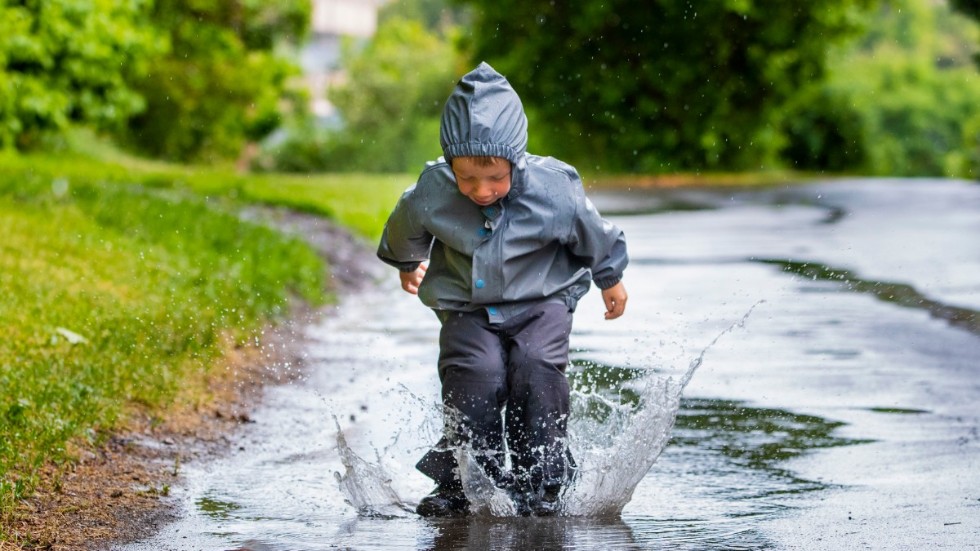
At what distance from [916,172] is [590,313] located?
109ft

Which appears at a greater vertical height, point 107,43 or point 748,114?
point 107,43

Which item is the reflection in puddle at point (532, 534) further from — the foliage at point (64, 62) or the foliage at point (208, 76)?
the foliage at point (208, 76)

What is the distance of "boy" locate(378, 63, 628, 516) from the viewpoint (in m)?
4.84

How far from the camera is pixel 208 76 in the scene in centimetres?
3894

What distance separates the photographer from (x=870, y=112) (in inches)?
1548

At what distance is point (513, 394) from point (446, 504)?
1.37 ft

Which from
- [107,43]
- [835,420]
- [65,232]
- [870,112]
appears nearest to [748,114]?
[870,112]

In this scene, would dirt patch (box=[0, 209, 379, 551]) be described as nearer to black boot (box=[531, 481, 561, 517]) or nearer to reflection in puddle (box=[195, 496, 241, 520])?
reflection in puddle (box=[195, 496, 241, 520])

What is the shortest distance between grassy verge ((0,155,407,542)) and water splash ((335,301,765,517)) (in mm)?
1044

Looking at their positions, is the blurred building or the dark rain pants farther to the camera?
the blurred building

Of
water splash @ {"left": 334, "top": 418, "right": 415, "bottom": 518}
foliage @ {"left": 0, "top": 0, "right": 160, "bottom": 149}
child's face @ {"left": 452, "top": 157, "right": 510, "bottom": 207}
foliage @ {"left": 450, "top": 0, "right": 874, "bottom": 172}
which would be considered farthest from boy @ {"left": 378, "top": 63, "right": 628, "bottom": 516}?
foliage @ {"left": 450, "top": 0, "right": 874, "bottom": 172}

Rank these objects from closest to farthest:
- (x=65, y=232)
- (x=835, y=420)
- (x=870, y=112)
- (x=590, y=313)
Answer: (x=835, y=420) < (x=590, y=313) < (x=65, y=232) < (x=870, y=112)

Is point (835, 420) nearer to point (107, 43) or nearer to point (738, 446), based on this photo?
point (738, 446)

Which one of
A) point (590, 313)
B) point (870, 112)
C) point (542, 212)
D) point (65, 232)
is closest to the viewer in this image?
point (542, 212)
